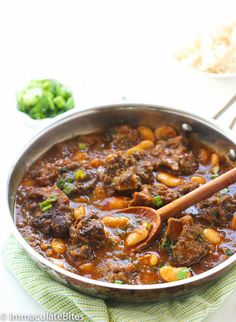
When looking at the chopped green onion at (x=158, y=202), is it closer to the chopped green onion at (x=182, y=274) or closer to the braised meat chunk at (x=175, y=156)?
the braised meat chunk at (x=175, y=156)

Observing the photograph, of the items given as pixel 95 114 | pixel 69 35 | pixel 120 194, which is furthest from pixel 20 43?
pixel 120 194

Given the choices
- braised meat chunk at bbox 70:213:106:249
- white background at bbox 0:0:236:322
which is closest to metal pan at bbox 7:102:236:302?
white background at bbox 0:0:236:322

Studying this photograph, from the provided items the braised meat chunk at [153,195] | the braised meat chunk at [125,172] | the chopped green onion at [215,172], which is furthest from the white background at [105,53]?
the braised meat chunk at [153,195]

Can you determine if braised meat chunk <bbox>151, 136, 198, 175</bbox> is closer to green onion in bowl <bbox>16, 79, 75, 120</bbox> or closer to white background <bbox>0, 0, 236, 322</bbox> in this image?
white background <bbox>0, 0, 236, 322</bbox>

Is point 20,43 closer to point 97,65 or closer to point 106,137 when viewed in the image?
point 97,65

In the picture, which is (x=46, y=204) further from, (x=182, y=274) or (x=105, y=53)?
(x=105, y=53)
